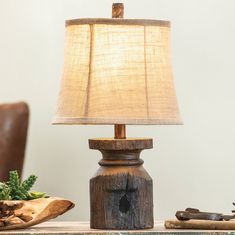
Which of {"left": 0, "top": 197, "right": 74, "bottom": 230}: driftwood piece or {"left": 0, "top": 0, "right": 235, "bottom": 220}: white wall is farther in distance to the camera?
{"left": 0, "top": 0, "right": 235, "bottom": 220}: white wall

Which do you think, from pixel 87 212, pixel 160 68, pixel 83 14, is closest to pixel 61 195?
pixel 87 212

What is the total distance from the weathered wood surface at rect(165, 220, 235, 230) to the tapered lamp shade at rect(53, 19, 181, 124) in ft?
0.76

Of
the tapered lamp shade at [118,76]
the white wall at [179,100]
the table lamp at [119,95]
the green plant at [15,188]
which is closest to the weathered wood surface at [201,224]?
the table lamp at [119,95]

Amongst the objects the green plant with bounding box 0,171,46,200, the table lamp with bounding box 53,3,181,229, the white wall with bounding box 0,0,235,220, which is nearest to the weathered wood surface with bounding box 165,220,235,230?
the table lamp with bounding box 53,3,181,229

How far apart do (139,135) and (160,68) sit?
53 centimetres

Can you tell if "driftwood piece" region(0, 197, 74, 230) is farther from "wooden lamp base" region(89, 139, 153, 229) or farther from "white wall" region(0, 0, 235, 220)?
"white wall" region(0, 0, 235, 220)

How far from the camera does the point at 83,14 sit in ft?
7.85

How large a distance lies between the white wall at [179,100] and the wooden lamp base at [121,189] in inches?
19.0

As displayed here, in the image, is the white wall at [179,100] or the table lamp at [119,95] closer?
the table lamp at [119,95]

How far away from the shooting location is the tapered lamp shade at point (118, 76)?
183 centimetres

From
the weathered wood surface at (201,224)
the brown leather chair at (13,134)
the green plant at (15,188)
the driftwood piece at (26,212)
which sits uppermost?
the brown leather chair at (13,134)

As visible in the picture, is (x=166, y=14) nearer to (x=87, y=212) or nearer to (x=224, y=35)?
(x=224, y=35)

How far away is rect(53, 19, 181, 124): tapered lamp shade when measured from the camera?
1835mm

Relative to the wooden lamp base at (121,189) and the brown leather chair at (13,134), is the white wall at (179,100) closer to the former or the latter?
the brown leather chair at (13,134)
